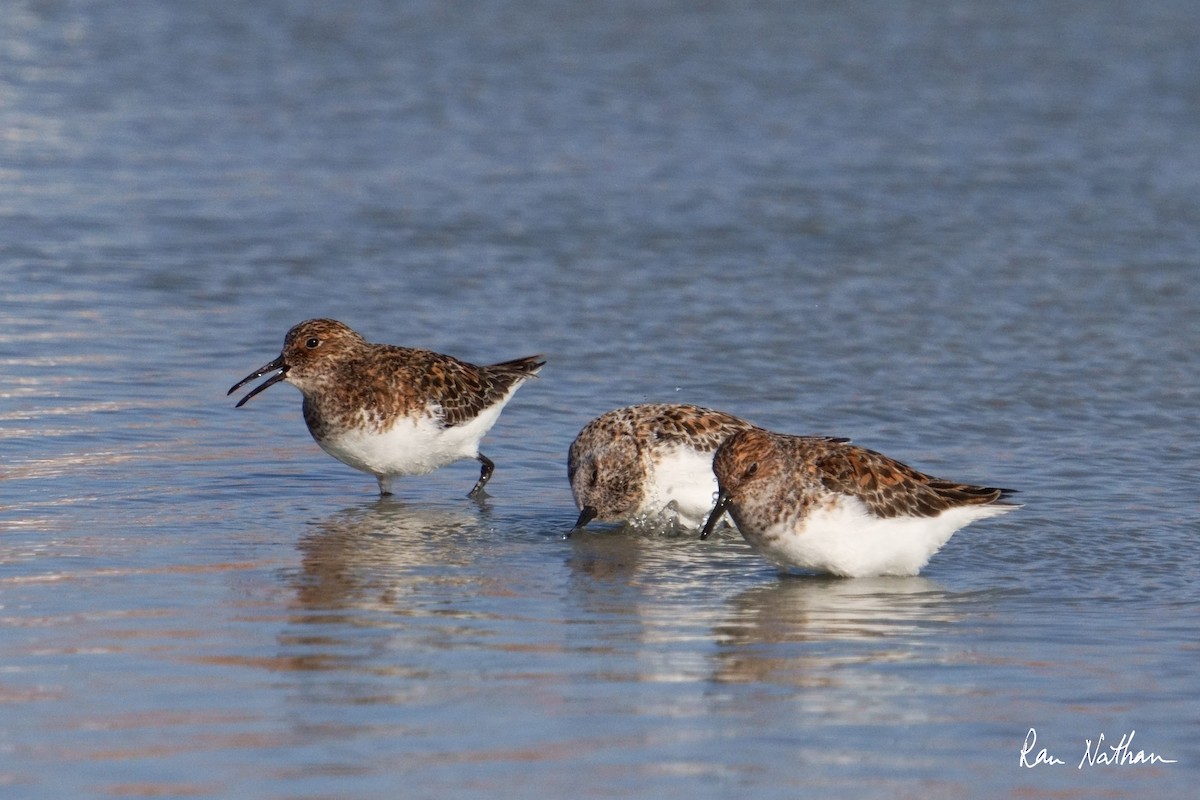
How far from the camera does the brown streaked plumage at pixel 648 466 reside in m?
11.2

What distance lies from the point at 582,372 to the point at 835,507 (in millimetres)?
5524

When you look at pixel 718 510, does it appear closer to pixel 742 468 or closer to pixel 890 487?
pixel 742 468

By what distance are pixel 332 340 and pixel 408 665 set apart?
15.7ft

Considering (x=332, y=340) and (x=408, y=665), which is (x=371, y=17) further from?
(x=408, y=665)

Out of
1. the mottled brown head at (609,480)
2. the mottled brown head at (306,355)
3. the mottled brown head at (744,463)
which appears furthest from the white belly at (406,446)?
the mottled brown head at (744,463)

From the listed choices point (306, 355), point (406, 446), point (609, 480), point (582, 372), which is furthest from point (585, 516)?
point (582, 372)

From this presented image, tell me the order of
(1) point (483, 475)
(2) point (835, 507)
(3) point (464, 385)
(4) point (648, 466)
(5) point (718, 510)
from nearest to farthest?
(2) point (835, 507)
(5) point (718, 510)
(4) point (648, 466)
(1) point (483, 475)
(3) point (464, 385)

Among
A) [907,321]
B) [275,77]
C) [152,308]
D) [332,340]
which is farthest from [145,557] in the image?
[275,77]

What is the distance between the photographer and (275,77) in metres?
28.7
